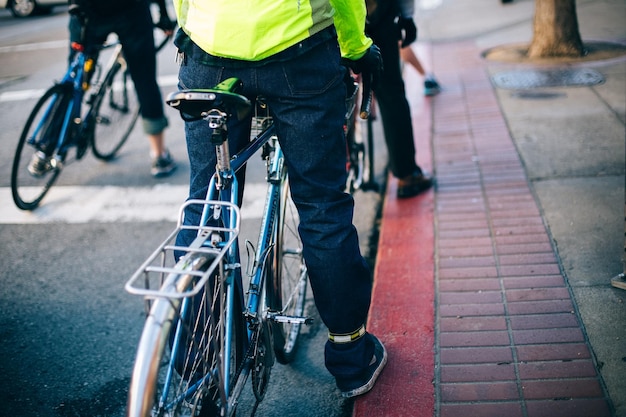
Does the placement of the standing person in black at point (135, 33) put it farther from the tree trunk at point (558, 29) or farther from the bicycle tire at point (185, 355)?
the tree trunk at point (558, 29)

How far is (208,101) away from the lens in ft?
6.31

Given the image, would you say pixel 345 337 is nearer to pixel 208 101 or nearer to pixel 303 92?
pixel 303 92

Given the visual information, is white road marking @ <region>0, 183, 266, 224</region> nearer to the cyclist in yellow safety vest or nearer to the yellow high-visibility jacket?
the cyclist in yellow safety vest

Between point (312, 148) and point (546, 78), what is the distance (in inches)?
192

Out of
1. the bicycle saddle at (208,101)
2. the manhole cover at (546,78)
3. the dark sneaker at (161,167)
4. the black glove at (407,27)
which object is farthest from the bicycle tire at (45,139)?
the manhole cover at (546,78)

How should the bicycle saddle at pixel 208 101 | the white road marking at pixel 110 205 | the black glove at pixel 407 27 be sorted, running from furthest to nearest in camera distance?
the white road marking at pixel 110 205
the black glove at pixel 407 27
the bicycle saddle at pixel 208 101

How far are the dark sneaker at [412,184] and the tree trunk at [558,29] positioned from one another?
3560mm

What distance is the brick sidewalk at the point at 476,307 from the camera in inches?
98.4

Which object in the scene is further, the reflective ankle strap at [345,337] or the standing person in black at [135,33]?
the standing person in black at [135,33]

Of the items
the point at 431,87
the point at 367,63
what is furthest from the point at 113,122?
the point at 367,63

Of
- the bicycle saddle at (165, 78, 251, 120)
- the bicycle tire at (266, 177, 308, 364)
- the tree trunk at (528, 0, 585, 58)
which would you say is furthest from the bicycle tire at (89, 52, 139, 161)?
the tree trunk at (528, 0, 585, 58)

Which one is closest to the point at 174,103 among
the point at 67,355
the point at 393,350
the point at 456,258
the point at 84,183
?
the point at 393,350

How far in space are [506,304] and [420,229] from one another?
0.95 m

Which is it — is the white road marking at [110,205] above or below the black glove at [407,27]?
below
